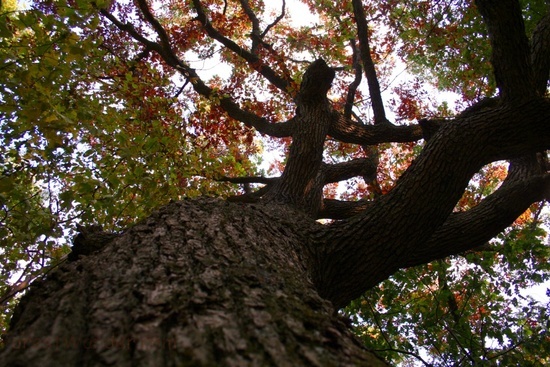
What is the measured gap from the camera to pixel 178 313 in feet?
4.73

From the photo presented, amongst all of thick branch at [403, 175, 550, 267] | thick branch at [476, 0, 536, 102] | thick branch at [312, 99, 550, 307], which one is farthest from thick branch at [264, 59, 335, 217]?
thick branch at [476, 0, 536, 102]

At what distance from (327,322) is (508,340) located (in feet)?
14.7

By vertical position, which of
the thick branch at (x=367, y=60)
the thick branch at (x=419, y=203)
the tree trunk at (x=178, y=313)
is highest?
the thick branch at (x=367, y=60)

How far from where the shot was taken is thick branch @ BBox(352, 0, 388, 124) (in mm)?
6660

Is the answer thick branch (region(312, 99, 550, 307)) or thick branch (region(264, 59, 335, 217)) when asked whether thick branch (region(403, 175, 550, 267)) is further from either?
thick branch (region(264, 59, 335, 217))

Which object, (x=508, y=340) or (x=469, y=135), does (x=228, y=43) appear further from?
(x=508, y=340)

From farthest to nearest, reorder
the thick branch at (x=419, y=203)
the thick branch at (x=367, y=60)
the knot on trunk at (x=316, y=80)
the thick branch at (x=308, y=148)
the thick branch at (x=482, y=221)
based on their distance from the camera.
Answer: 1. the thick branch at (x=367, y=60)
2. the knot on trunk at (x=316, y=80)
3. the thick branch at (x=308, y=148)
4. the thick branch at (x=482, y=221)
5. the thick branch at (x=419, y=203)

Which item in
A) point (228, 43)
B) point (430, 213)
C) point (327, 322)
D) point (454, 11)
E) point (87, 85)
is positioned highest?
point (454, 11)

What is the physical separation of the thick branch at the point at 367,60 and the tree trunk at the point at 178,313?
509cm

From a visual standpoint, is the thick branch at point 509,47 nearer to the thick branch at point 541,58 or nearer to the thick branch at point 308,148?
the thick branch at point 541,58

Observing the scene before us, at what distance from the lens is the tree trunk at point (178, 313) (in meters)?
1.22

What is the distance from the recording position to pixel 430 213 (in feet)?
11.8

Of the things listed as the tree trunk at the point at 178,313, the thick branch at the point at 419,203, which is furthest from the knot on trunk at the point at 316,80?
the tree trunk at the point at 178,313

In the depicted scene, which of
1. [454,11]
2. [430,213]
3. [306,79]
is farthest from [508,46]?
[454,11]
